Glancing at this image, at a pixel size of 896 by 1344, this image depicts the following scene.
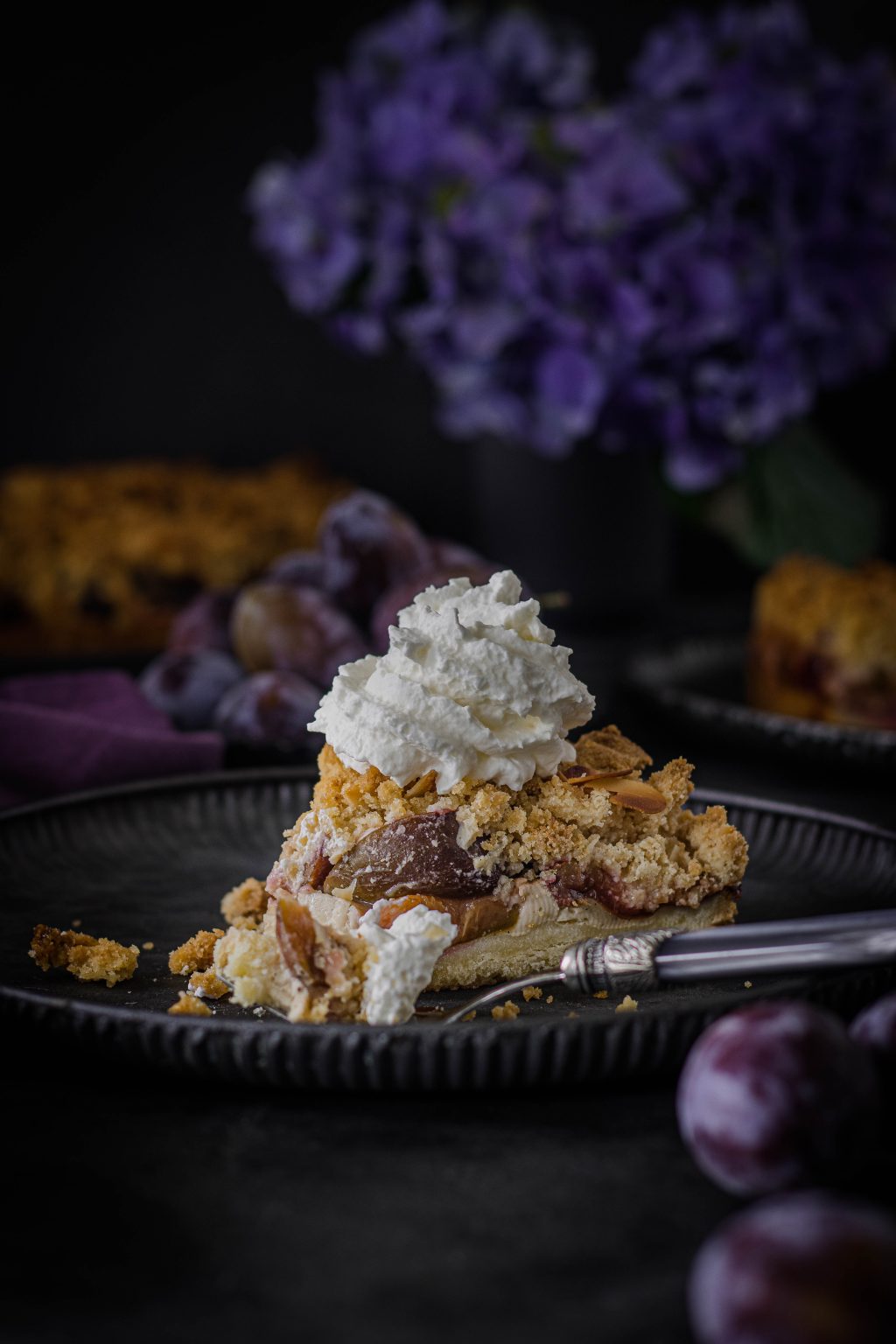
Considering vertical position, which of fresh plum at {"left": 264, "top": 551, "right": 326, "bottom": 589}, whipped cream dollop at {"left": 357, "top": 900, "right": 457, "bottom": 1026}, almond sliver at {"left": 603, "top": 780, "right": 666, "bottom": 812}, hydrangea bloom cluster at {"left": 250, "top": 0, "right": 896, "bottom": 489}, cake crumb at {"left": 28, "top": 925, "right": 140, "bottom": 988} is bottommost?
cake crumb at {"left": 28, "top": 925, "right": 140, "bottom": 988}

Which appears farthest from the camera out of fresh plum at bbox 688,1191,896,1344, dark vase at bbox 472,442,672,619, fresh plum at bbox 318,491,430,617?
dark vase at bbox 472,442,672,619

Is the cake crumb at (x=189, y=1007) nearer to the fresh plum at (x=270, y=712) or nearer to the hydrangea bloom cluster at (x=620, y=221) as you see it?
the fresh plum at (x=270, y=712)

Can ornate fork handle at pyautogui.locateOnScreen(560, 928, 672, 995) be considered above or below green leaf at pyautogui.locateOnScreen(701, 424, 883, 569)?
below

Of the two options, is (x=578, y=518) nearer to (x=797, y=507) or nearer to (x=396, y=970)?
(x=797, y=507)

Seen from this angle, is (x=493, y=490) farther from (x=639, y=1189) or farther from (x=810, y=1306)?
(x=810, y=1306)

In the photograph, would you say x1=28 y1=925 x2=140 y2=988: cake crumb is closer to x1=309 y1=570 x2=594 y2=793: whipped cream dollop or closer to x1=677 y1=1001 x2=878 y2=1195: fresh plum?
x1=309 y1=570 x2=594 y2=793: whipped cream dollop

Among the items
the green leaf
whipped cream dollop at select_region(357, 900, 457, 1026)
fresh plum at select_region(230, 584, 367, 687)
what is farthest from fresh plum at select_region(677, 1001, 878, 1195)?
the green leaf

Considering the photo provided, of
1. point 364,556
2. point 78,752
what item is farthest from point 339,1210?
point 364,556
